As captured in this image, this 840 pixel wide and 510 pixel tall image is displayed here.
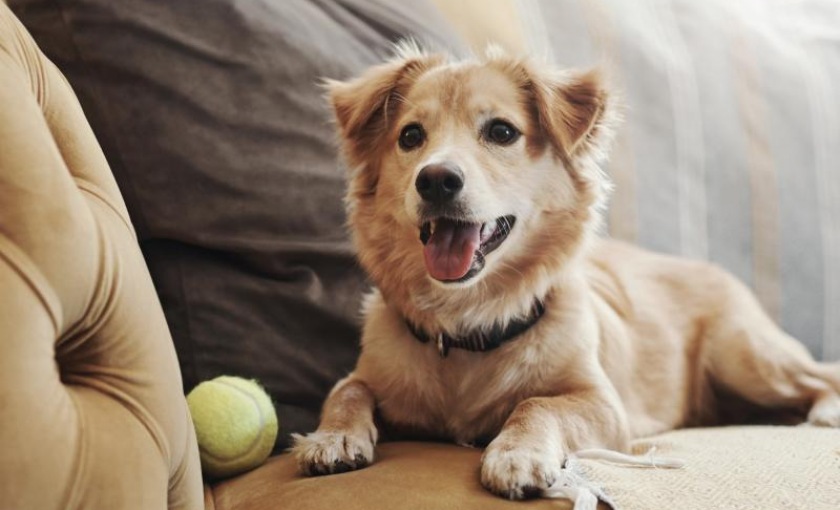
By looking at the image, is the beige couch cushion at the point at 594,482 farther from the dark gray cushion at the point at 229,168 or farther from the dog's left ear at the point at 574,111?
the dog's left ear at the point at 574,111

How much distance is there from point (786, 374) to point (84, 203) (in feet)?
Result: 5.42

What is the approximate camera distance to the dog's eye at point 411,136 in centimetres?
162

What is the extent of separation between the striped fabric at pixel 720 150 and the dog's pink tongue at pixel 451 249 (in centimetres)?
83

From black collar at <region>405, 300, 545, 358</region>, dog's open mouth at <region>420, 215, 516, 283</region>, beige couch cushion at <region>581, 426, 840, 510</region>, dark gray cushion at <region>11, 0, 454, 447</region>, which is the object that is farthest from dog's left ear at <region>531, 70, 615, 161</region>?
beige couch cushion at <region>581, 426, 840, 510</region>

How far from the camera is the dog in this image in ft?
4.76

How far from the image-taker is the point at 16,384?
784 mm

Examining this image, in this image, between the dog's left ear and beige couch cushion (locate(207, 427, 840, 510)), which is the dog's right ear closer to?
the dog's left ear

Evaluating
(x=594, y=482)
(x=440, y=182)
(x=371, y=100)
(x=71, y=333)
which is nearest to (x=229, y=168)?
(x=371, y=100)

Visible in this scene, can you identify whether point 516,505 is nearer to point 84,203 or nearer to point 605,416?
point 605,416

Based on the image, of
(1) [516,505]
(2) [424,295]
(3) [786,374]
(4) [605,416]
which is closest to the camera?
(1) [516,505]

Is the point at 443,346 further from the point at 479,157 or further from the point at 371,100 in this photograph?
the point at 371,100

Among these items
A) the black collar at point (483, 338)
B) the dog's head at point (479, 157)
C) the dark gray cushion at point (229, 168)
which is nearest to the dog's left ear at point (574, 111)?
the dog's head at point (479, 157)

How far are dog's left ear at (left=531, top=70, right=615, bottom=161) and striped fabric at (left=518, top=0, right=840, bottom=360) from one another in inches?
22.6

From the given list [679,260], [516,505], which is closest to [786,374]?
[679,260]
